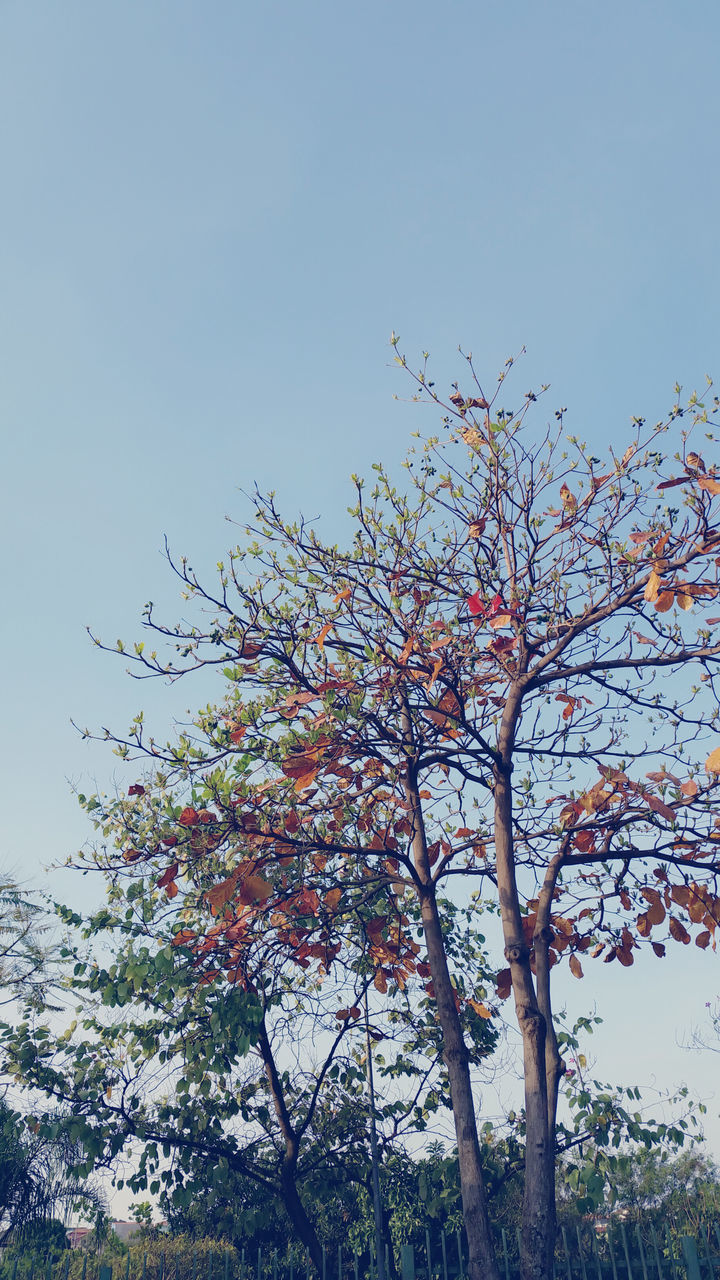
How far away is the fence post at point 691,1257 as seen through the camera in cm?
789

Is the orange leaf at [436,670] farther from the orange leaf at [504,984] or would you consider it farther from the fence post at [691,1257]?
the fence post at [691,1257]

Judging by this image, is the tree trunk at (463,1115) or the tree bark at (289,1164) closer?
the tree trunk at (463,1115)

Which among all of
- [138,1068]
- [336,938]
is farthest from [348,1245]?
[336,938]

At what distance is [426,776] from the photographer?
881 cm

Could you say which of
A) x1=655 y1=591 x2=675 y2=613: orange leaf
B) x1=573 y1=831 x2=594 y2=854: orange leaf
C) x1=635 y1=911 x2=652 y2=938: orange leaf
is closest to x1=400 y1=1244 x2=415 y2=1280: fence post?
x1=635 y1=911 x2=652 y2=938: orange leaf

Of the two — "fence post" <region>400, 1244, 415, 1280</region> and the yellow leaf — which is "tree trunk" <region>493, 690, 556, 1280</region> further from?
"fence post" <region>400, 1244, 415, 1280</region>

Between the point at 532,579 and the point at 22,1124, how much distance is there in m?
7.17

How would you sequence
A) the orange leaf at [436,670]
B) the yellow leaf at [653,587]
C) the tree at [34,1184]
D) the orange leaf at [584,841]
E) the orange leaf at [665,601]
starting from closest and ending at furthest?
→ the yellow leaf at [653,587]
the orange leaf at [665,601]
the orange leaf at [436,670]
the orange leaf at [584,841]
the tree at [34,1184]

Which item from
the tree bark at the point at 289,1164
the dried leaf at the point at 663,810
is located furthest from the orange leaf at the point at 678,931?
the tree bark at the point at 289,1164

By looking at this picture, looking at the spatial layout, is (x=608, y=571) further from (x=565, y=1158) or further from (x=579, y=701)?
(x=565, y=1158)

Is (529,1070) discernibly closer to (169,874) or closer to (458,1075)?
(458,1075)

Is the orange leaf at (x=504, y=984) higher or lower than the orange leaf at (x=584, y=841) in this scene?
lower

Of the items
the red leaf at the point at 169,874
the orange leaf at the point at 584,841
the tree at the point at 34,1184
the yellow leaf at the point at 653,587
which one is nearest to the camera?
the yellow leaf at the point at 653,587

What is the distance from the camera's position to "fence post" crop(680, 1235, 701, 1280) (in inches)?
311
